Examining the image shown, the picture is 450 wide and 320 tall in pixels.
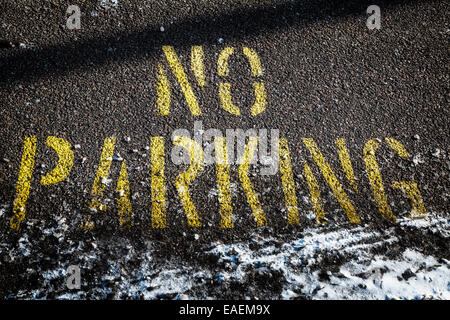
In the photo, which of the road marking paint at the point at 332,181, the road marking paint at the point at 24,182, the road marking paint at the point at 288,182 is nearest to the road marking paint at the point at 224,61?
the road marking paint at the point at 288,182

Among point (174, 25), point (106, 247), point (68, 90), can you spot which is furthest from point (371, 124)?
point (68, 90)

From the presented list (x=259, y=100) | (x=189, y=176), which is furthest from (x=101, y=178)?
(x=259, y=100)

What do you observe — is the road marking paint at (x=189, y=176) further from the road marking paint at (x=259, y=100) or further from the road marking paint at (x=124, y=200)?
the road marking paint at (x=259, y=100)

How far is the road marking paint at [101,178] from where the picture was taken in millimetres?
2592

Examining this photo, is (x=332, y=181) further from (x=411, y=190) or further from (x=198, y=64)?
(x=198, y=64)

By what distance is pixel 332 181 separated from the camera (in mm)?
2822

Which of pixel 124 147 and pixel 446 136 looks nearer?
pixel 124 147

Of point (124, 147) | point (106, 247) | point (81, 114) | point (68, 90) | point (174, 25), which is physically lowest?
point (106, 247)

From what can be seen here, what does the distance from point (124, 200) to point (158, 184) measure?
0.27 m

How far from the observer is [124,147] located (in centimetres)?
286

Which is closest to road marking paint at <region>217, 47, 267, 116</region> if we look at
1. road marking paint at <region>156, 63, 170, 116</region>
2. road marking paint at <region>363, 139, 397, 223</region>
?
road marking paint at <region>156, 63, 170, 116</region>

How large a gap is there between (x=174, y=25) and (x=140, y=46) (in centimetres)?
40
